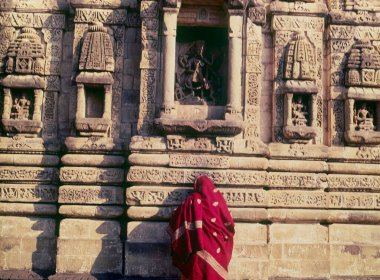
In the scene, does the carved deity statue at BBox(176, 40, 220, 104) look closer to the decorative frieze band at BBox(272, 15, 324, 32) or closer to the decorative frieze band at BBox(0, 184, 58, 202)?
the decorative frieze band at BBox(272, 15, 324, 32)

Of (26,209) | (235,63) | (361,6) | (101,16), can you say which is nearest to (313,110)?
(235,63)

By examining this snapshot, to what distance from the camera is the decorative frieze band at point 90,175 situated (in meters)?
9.51

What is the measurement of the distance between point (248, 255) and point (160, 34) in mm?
4536

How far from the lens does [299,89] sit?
9.80 metres

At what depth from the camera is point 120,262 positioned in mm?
9258

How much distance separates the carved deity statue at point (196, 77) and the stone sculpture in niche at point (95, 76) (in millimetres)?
1428

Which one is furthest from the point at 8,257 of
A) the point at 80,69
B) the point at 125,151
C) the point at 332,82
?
the point at 332,82

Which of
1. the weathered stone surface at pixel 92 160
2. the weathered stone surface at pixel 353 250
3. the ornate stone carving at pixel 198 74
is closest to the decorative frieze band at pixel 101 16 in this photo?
the ornate stone carving at pixel 198 74

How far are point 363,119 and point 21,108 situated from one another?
689 cm

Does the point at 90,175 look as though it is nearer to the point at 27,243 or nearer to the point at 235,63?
the point at 27,243

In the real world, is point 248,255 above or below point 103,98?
below

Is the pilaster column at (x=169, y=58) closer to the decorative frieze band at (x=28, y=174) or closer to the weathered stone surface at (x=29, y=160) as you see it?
the weathered stone surface at (x=29, y=160)

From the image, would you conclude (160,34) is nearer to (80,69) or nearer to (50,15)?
(80,69)

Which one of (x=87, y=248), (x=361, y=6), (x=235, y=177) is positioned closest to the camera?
(x=87, y=248)
